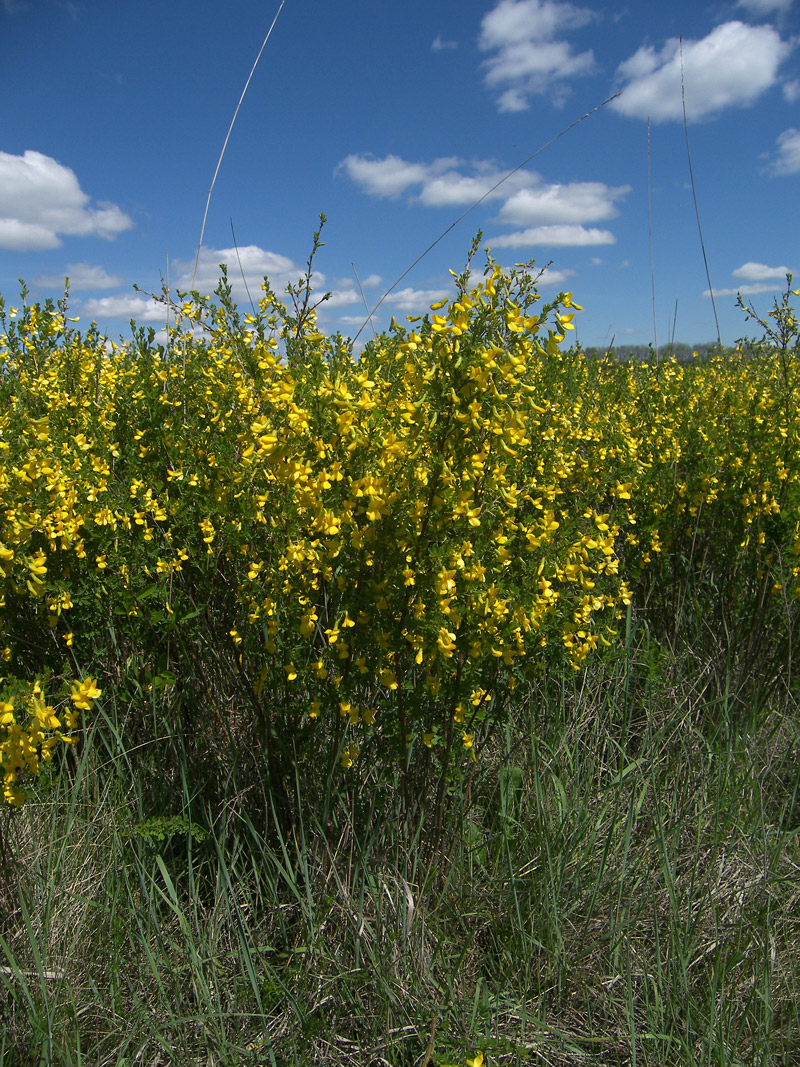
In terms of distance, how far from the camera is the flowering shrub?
1619 millimetres

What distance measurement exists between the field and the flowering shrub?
0.02 metres

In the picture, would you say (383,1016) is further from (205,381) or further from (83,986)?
(205,381)

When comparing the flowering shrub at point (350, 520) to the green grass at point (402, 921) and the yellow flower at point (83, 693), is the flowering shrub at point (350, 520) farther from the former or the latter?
the green grass at point (402, 921)

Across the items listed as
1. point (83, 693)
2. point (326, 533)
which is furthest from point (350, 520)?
point (83, 693)

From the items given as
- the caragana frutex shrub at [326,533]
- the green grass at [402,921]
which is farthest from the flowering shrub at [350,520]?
the green grass at [402,921]

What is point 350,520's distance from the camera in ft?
5.31

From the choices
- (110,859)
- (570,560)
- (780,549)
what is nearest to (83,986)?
(110,859)

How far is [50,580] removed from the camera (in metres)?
2.32

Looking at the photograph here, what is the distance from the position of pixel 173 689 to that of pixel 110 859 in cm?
69

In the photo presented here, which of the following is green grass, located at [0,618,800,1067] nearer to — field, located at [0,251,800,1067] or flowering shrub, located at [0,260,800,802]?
field, located at [0,251,800,1067]

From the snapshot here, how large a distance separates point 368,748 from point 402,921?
463mm

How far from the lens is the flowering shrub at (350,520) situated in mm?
1619

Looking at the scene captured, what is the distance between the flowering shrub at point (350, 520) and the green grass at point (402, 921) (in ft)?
0.82

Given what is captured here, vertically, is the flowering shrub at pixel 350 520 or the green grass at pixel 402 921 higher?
the flowering shrub at pixel 350 520
